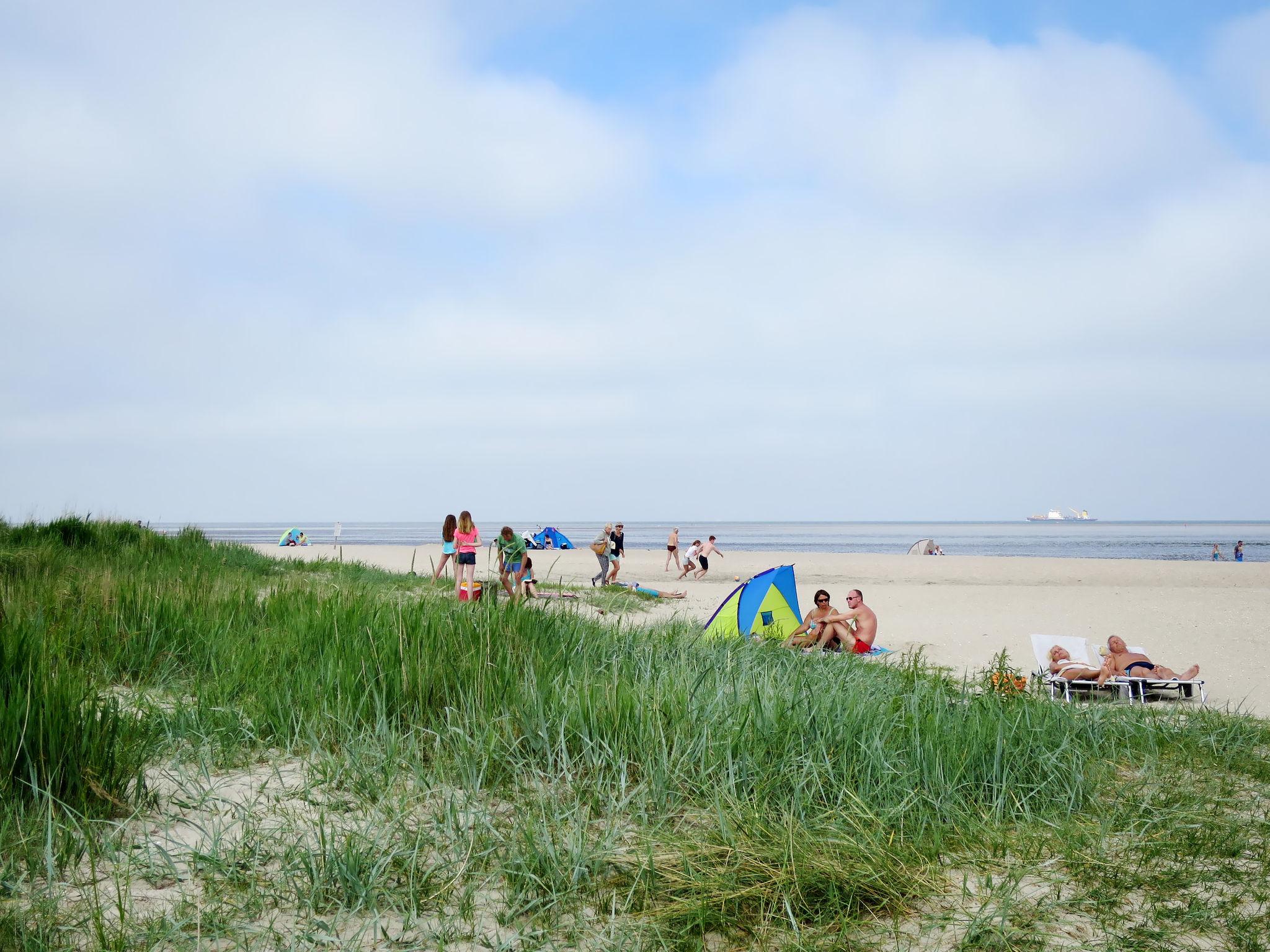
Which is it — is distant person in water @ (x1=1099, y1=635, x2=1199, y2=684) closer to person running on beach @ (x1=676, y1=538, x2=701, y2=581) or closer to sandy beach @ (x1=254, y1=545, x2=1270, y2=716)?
sandy beach @ (x1=254, y1=545, x2=1270, y2=716)

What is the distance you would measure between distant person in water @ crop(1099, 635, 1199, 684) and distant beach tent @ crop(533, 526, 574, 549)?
63.5 feet

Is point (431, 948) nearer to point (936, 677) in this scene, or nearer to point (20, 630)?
point (20, 630)

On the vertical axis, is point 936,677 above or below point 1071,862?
above

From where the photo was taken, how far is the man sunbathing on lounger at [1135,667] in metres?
8.49

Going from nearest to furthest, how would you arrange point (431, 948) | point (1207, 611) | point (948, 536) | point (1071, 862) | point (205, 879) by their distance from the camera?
point (431, 948)
point (205, 879)
point (1071, 862)
point (1207, 611)
point (948, 536)

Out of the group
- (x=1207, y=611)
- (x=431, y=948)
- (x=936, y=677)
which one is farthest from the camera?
(x=1207, y=611)

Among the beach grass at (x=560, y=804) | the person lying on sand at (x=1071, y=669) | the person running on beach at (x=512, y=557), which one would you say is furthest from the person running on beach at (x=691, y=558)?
the beach grass at (x=560, y=804)

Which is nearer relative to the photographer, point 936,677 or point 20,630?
point 20,630

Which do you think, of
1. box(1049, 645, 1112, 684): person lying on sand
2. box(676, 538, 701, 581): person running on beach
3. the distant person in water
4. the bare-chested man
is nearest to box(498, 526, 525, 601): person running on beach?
the bare-chested man

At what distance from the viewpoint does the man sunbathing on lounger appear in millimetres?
8492

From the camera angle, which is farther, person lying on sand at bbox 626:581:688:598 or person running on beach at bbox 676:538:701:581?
person running on beach at bbox 676:538:701:581

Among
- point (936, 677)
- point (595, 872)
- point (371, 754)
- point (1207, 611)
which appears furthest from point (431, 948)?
point (1207, 611)

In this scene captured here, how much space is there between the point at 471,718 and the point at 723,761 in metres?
1.21

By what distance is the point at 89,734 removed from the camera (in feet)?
10.2
